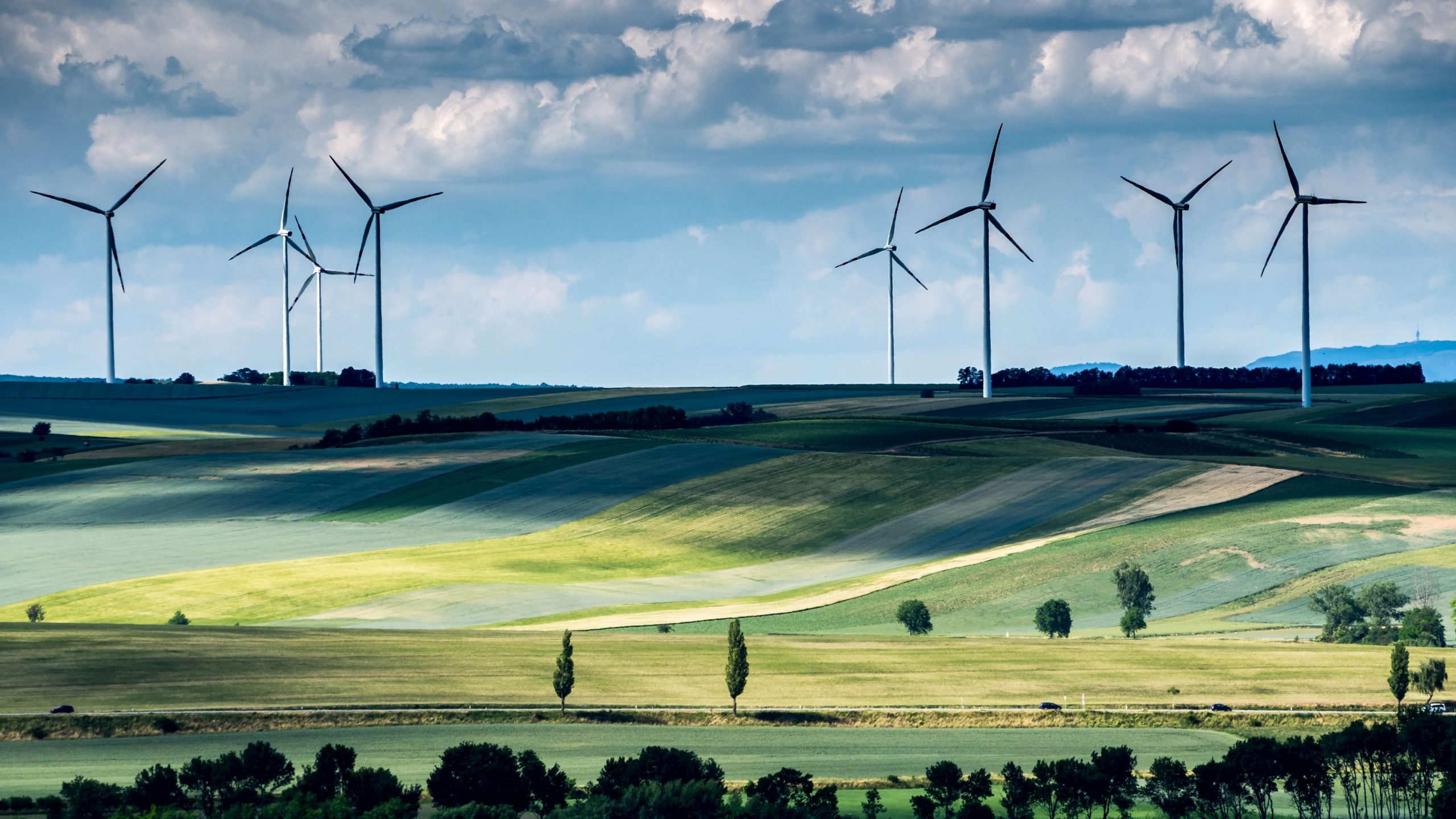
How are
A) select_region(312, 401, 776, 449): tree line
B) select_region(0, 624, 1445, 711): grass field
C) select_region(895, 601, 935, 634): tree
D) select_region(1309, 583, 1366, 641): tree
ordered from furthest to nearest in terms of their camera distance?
1. select_region(312, 401, 776, 449): tree line
2. select_region(895, 601, 935, 634): tree
3. select_region(1309, 583, 1366, 641): tree
4. select_region(0, 624, 1445, 711): grass field

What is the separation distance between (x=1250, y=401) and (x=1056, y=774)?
Result: 132m

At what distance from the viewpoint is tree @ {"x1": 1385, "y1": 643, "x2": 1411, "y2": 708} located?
65625 millimetres

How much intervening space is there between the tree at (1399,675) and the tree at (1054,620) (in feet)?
66.7

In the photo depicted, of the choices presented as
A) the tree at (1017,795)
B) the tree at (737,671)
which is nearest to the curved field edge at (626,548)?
the tree at (737,671)

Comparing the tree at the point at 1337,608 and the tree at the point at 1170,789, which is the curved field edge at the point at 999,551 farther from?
the tree at the point at 1170,789

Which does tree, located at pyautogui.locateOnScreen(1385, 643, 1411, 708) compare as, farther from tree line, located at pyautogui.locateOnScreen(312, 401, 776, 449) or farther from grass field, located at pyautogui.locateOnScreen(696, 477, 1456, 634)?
tree line, located at pyautogui.locateOnScreen(312, 401, 776, 449)

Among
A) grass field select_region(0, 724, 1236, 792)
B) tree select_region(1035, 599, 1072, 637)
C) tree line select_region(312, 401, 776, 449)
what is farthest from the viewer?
tree line select_region(312, 401, 776, 449)

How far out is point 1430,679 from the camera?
Result: 6731 centimetres

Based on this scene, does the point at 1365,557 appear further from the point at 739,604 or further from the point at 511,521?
the point at 511,521

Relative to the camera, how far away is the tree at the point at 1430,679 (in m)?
67.3

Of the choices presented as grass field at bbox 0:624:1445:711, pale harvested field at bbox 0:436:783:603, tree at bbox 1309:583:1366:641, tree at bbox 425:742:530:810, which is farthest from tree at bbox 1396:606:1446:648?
pale harvested field at bbox 0:436:783:603

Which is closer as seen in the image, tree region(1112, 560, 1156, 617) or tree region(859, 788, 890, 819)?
tree region(859, 788, 890, 819)

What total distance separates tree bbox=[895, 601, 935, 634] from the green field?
814 inches

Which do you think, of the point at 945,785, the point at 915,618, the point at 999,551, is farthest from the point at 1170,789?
the point at 999,551
